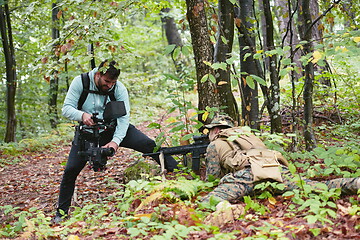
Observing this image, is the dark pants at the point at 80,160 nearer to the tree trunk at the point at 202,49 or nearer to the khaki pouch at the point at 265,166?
the tree trunk at the point at 202,49

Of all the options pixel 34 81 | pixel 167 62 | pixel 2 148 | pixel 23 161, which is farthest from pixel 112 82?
pixel 167 62

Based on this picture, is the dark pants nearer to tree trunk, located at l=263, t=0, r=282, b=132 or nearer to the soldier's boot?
tree trunk, located at l=263, t=0, r=282, b=132

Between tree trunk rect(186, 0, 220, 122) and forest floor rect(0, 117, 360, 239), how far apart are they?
2269 mm

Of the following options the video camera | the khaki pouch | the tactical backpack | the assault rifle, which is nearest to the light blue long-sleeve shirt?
the video camera

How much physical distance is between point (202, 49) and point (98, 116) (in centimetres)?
207

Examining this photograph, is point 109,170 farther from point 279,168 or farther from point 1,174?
point 279,168

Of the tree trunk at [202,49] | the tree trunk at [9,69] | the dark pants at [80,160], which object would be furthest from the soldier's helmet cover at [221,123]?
the tree trunk at [9,69]

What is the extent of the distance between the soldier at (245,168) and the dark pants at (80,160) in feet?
4.13

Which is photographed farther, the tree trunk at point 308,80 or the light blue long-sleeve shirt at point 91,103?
the tree trunk at point 308,80

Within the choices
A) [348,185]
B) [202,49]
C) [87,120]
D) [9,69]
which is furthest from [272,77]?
[9,69]

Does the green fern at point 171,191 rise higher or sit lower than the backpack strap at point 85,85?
lower

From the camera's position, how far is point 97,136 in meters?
4.92

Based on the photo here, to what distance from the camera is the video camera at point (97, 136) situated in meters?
4.71

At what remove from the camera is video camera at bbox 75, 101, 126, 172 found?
4.71 meters
